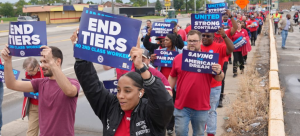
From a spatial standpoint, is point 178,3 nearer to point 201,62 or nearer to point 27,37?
point 201,62

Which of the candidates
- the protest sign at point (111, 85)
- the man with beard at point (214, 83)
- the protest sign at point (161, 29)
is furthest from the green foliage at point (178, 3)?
the protest sign at point (111, 85)

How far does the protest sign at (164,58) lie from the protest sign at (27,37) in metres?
2.27

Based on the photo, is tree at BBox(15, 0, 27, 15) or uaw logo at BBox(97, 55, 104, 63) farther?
tree at BBox(15, 0, 27, 15)

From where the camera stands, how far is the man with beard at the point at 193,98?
4.84m

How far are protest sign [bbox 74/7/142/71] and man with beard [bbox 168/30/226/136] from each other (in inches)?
68.7

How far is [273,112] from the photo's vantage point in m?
6.95

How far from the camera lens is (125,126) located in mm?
2914

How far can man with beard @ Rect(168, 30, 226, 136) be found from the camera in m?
4.84

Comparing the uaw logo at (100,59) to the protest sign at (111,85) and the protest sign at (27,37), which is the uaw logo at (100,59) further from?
the protest sign at (111,85)

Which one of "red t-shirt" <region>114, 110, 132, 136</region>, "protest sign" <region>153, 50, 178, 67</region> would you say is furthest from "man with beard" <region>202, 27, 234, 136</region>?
"red t-shirt" <region>114, 110, 132, 136</region>

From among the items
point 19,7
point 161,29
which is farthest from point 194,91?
point 19,7

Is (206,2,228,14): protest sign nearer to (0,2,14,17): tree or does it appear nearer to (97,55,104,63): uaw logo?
(97,55,104,63): uaw logo

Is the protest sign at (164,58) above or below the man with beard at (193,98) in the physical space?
above

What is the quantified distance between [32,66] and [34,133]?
1.15 metres
